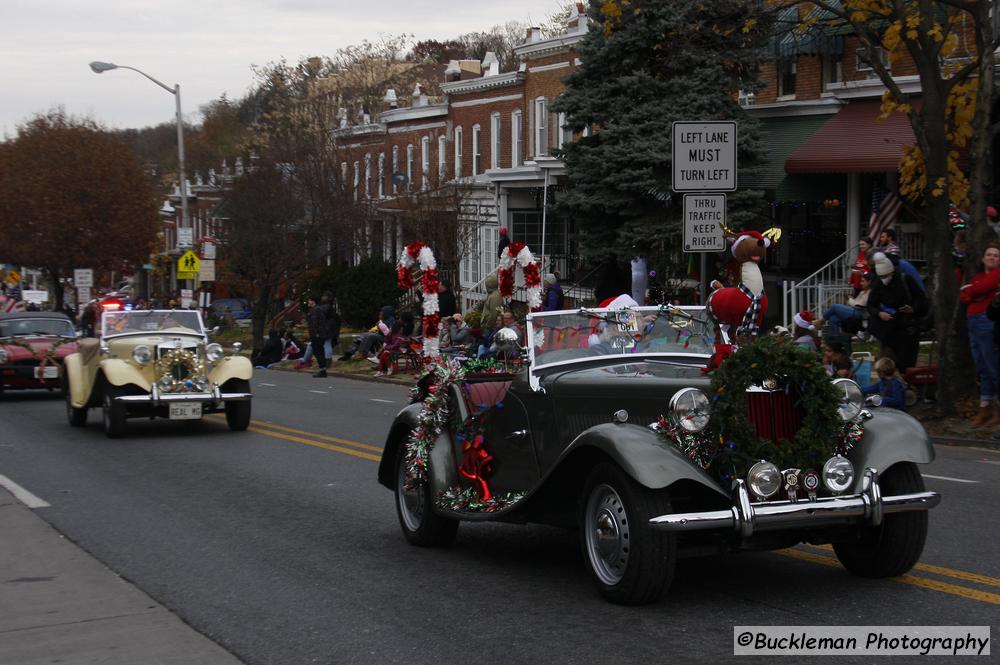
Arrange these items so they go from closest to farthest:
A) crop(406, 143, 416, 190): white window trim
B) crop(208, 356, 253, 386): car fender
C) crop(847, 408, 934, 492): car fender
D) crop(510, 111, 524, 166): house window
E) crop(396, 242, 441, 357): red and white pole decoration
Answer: crop(847, 408, 934, 492): car fender
crop(396, 242, 441, 357): red and white pole decoration
crop(208, 356, 253, 386): car fender
crop(510, 111, 524, 166): house window
crop(406, 143, 416, 190): white window trim

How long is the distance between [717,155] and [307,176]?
29.2 m

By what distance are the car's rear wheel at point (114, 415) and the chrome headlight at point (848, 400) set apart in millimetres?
11731

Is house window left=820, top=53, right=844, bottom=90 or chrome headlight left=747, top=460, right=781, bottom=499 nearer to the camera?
chrome headlight left=747, top=460, right=781, bottom=499

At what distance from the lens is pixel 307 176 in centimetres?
4194

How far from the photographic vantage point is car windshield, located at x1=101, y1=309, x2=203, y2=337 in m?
18.3

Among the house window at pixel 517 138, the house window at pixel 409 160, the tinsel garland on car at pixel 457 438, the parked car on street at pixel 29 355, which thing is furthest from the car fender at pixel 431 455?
the house window at pixel 409 160

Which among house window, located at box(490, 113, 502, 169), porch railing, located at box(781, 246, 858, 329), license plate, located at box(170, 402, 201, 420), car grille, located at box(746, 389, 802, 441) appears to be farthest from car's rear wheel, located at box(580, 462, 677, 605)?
house window, located at box(490, 113, 502, 169)

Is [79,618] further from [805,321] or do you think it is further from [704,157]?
[805,321]

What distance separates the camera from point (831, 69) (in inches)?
1152

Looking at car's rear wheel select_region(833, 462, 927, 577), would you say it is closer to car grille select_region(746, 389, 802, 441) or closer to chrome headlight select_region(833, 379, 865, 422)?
chrome headlight select_region(833, 379, 865, 422)

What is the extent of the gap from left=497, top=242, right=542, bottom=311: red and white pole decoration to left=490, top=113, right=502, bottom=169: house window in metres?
34.1

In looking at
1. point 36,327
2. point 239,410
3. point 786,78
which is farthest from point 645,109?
point 239,410

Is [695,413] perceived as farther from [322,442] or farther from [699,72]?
[699,72]

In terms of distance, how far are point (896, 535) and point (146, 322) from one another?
13.4m
